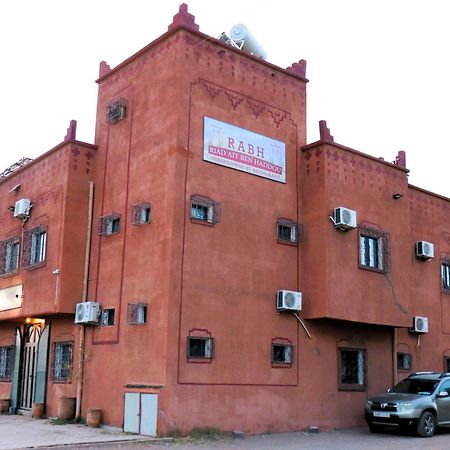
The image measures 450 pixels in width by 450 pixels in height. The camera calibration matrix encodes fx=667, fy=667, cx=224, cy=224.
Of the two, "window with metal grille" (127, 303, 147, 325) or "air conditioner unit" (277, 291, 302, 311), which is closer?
"window with metal grille" (127, 303, 147, 325)

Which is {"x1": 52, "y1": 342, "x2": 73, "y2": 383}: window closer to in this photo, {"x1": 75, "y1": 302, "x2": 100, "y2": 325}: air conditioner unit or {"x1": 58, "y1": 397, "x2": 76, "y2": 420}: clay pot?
{"x1": 58, "y1": 397, "x2": 76, "y2": 420}: clay pot

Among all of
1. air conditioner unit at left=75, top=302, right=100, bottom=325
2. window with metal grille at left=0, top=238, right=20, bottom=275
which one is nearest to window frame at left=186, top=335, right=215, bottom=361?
air conditioner unit at left=75, top=302, right=100, bottom=325

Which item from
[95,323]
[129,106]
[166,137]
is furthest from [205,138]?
[95,323]

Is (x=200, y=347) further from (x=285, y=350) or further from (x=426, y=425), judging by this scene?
(x=426, y=425)

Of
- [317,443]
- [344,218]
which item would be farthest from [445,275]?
[317,443]

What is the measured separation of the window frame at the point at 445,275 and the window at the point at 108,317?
12.1 m

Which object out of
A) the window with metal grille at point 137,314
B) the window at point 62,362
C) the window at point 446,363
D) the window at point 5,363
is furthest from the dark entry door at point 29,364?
the window at point 446,363

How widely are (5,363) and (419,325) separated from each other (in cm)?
1349

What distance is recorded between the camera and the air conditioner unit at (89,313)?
17188 mm

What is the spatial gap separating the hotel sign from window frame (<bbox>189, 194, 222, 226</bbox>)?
1066 mm

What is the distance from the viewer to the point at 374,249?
63.5ft

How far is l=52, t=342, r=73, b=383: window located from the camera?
18.2 meters

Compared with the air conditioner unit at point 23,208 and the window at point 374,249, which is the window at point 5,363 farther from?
the window at point 374,249

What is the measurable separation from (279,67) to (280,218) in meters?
4.39
